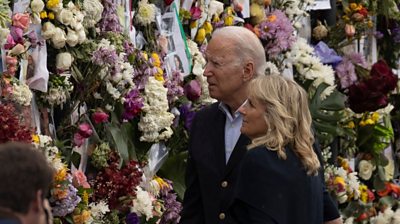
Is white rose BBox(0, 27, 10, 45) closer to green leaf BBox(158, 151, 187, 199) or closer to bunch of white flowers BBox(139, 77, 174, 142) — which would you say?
bunch of white flowers BBox(139, 77, 174, 142)

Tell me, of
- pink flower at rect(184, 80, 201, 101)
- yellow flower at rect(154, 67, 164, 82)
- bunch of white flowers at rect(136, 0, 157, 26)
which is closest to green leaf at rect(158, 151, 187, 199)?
pink flower at rect(184, 80, 201, 101)

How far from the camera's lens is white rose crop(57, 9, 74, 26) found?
530 centimetres

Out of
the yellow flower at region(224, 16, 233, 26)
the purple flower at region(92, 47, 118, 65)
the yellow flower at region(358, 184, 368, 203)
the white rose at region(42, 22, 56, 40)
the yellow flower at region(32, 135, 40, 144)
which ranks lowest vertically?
the yellow flower at region(358, 184, 368, 203)

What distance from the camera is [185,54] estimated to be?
6578mm

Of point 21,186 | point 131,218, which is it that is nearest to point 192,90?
point 131,218

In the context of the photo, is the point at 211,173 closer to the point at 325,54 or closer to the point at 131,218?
the point at 131,218

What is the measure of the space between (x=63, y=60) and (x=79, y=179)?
1.72ft

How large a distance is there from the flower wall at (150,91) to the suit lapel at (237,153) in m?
0.70

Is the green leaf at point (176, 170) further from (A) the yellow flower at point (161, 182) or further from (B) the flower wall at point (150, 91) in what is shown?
(A) the yellow flower at point (161, 182)

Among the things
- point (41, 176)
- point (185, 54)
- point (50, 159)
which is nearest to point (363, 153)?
point (185, 54)

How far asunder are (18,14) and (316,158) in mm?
1412

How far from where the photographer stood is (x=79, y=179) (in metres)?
5.36

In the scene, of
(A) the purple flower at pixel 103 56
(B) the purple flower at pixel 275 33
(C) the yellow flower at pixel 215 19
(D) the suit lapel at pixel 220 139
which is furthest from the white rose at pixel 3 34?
(B) the purple flower at pixel 275 33

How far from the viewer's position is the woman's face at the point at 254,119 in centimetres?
459
